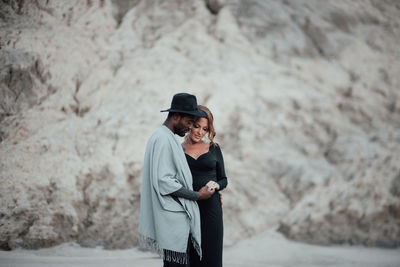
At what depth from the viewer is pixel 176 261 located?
8.63ft

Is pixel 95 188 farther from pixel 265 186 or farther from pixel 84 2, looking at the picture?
pixel 84 2

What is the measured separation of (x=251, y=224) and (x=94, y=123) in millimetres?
2515

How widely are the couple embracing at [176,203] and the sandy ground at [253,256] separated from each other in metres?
1.50

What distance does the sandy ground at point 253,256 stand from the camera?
4.21 metres

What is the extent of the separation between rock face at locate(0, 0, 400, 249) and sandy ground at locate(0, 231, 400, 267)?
0.43 ft

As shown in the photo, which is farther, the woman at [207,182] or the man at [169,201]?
the woman at [207,182]

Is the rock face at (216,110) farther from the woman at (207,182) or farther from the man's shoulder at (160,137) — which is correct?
the man's shoulder at (160,137)

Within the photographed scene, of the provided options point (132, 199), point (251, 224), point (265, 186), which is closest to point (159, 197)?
point (132, 199)

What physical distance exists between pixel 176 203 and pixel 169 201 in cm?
5

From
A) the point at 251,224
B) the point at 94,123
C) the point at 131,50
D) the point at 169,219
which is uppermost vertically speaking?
the point at 131,50

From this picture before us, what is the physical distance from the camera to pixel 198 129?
3115 mm

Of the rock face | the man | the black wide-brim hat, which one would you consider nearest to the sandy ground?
the rock face

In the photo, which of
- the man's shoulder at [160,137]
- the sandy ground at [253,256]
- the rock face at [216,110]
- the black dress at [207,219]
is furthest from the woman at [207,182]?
the rock face at [216,110]

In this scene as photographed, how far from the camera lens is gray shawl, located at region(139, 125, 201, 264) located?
2.62 meters
